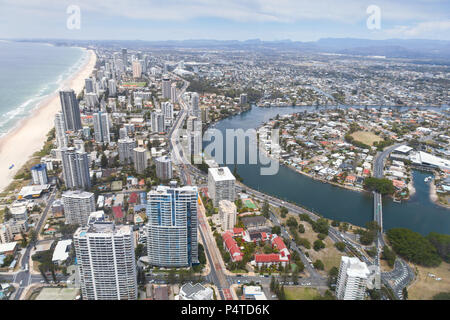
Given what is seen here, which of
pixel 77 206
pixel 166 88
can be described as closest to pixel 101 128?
pixel 77 206

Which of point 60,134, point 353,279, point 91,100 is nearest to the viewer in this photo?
point 353,279

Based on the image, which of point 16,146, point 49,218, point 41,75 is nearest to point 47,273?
point 49,218

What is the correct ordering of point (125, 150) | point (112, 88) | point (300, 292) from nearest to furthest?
1. point (300, 292)
2. point (125, 150)
3. point (112, 88)

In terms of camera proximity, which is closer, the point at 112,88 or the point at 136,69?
the point at 112,88

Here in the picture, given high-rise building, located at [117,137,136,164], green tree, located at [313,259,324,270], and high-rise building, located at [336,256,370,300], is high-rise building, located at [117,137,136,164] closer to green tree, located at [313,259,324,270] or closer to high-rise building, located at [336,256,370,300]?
green tree, located at [313,259,324,270]

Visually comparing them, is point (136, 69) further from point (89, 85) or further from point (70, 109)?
point (70, 109)

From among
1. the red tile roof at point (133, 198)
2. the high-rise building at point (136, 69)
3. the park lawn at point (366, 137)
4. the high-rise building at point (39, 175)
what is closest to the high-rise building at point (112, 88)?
the high-rise building at point (136, 69)

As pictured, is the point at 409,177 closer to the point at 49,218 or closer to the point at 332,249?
the point at 332,249

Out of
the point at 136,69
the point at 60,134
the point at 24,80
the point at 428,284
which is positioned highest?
the point at 136,69
